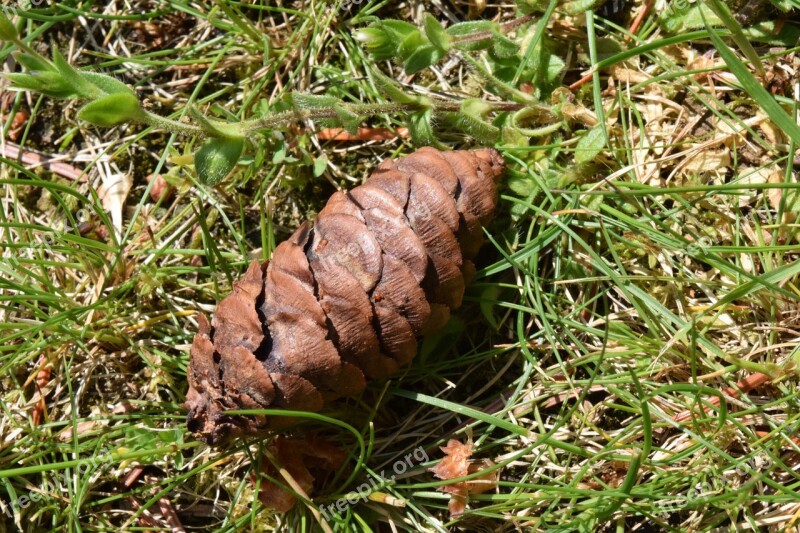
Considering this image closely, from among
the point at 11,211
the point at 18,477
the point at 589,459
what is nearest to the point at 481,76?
the point at 589,459

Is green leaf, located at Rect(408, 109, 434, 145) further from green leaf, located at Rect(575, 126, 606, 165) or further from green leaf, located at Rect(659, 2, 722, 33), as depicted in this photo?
green leaf, located at Rect(659, 2, 722, 33)

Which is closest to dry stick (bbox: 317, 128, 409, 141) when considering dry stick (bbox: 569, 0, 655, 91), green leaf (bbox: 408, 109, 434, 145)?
green leaf (bbox: 408, 109, 434, 145)

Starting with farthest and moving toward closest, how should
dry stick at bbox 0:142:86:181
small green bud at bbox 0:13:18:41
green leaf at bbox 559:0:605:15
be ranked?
dry stick at bbox 0:142:86:181, green leaf at bbox 559:0:605:15, small green bud at bbox 0:13:18:41

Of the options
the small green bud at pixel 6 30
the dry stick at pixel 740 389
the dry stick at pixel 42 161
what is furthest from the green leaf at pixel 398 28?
the dry stick at pixel 740 389

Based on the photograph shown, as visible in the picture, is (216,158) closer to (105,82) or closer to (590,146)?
(105,82)

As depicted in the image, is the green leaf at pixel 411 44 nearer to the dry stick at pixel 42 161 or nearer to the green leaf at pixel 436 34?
the green leaf at pixel 436 34

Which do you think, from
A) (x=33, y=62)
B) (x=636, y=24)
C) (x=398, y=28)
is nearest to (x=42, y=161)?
(x=33, y=62)
